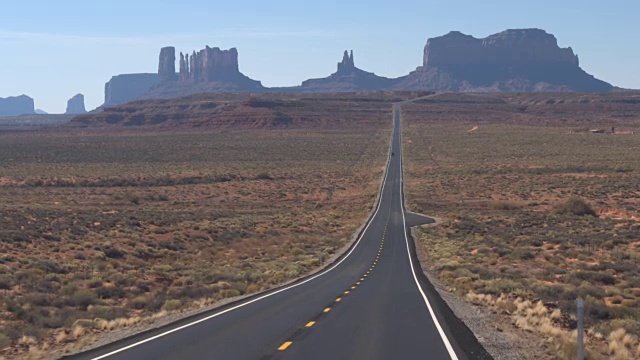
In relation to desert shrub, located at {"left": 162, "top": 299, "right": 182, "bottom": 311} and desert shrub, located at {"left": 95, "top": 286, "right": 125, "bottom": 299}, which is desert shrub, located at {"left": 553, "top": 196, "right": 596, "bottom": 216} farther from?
desert shrub, located at {"left": 162, "top": 299, "right": 182, "bottom": 311}

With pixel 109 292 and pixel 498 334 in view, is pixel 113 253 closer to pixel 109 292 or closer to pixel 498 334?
pixel 109 292

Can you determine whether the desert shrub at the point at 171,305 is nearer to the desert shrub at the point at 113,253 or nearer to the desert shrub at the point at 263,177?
the desert shrub at the point at 113,253

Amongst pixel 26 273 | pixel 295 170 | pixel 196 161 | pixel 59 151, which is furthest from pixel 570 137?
pixel 26 273

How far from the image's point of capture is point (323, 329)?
51.8 feet

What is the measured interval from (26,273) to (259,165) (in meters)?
81.2

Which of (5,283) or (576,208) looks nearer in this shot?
(5,283)

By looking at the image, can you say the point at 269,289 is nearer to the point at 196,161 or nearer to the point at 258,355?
the point at 258,355

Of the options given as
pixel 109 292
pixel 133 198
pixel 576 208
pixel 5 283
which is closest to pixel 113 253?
pixel 5 283

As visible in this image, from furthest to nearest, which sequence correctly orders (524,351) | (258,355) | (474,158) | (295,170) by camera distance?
(474,158)
(295,170)
(524,351)
(258,355)

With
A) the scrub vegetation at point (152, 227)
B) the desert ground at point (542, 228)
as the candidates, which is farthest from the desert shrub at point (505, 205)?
the scrub vegetation at point (152, 227)

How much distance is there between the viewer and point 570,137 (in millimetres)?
136250

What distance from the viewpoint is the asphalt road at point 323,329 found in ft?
43.1

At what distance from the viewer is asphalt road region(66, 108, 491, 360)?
1313 centimetres

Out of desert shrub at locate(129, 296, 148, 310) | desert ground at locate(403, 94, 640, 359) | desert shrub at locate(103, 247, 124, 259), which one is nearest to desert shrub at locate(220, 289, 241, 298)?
desert shrub at locate(129, 296, 148, 310)
